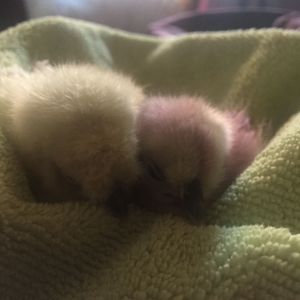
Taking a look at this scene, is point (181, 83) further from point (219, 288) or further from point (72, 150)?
point (219, 288)

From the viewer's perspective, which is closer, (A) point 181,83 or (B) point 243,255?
(B) point 243,255

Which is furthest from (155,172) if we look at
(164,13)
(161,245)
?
(164,13)

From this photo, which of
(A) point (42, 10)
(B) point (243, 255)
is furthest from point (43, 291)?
(A) point (42, 10)

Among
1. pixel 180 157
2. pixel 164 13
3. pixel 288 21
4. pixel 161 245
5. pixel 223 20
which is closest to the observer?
pixel 161 245

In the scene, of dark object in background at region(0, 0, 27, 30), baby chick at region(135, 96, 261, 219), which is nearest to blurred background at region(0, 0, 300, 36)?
dark object in background at region(0, 0, 27, 30)

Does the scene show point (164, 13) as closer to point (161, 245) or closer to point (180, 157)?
point (180, 157)

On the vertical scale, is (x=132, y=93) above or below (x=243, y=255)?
above
